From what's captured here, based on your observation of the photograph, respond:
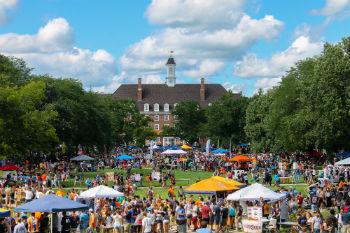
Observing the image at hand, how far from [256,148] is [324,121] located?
1283 inches

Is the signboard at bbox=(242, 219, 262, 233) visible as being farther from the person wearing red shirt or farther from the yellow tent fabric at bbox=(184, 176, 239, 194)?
the yellow tent fabric at bbox=(184, 176, 239, 194)

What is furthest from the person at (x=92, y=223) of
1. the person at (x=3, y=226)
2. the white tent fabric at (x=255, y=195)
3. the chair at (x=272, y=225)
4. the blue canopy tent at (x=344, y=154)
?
the blue canopy tent at (x=344, y=154)

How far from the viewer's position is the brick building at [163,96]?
17188 centimetres

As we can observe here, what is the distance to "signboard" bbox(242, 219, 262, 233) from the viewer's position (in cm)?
2689

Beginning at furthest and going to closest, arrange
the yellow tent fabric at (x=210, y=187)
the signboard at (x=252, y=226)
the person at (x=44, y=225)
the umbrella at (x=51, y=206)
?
the yellow tent fabric at (x=210, y=187) < the signboard at (x=252, y=226) < the person at (x=44, y=225) < the umbrella at (x=51, y=206)

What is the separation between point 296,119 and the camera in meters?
60.2

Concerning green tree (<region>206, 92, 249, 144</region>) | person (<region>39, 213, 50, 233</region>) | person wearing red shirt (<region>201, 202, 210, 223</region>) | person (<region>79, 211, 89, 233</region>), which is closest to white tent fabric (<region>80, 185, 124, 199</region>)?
person (<region>79, 211, 89, 233</region>)

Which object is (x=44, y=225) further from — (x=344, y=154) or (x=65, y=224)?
(x=344, y=154)

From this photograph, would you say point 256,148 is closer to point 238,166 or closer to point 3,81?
point 238,166

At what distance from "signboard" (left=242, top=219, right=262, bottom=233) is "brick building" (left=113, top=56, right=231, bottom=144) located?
143 meters

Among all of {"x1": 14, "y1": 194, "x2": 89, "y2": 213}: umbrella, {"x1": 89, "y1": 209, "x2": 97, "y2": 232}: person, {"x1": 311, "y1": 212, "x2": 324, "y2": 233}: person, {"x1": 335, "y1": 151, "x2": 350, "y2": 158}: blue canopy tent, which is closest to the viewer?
{"x1": 14, "y1": 194, "x2": 89, "y2": 213}: umbrella

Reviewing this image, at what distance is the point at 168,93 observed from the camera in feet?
574

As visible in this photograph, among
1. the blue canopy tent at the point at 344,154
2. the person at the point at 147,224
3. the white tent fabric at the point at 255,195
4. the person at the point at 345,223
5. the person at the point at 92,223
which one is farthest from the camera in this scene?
the blue canopy tent at the point at 344,154

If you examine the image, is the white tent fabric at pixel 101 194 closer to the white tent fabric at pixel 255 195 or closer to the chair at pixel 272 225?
the white tent fabric at pixel 255 195
